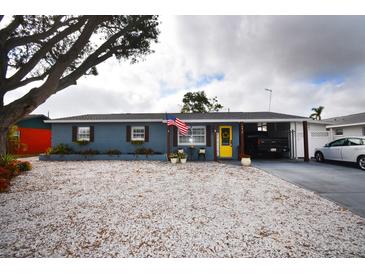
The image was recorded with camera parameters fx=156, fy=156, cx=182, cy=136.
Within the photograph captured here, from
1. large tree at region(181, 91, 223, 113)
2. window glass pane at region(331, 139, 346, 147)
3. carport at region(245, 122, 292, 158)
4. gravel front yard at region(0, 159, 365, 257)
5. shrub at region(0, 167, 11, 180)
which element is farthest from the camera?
large tree at region(181, 91, 223, 113)

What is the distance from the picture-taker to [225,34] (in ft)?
21.1

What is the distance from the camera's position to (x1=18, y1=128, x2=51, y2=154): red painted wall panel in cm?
1451

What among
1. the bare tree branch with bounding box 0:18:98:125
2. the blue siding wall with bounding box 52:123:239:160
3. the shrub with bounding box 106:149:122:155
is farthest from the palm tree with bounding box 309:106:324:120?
the bare tree branch with bounding box 0:18:98:125

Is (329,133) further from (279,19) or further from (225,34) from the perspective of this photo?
(225,34)

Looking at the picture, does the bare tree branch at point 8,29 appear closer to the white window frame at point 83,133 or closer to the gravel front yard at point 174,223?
the gravel front yard at point 174,223

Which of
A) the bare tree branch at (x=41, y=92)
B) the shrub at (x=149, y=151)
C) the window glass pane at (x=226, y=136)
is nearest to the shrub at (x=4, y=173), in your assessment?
the bare tree branch at (x=41, y=92)

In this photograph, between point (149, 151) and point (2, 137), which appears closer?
point (2, 137)

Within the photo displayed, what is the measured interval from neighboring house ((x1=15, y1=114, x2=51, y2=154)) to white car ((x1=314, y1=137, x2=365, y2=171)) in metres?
21.7

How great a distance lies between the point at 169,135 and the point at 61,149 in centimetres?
738

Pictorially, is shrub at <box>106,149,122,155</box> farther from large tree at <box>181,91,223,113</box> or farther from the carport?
large tree at <box>181,91,223,113</box>

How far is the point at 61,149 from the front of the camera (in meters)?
10.6

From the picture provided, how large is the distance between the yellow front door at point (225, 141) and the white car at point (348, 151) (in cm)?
517

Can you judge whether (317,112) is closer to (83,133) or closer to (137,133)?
(137,133)

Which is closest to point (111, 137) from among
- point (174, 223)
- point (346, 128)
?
point (174, 223)
